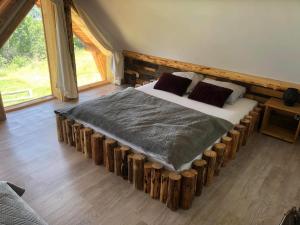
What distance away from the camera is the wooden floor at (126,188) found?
1.92 metres

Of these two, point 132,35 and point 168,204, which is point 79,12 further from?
point 168,204

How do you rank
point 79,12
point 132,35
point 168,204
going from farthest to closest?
point 132,35
point 79,12
point 168,204

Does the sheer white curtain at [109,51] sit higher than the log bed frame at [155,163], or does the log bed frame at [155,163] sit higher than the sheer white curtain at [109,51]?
the sheer white curtain at [109,51]

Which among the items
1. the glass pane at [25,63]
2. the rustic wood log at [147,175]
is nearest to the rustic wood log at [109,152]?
the rustic wood log at [147,175]

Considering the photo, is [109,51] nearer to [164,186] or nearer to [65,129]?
[65,129]

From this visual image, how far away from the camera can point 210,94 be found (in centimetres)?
311

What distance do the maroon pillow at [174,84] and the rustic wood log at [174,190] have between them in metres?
1.70

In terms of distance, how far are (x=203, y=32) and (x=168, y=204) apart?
218cm

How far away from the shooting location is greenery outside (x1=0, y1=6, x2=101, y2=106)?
149 inches

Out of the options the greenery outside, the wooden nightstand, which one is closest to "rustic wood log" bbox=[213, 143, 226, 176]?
the wooden nightstand

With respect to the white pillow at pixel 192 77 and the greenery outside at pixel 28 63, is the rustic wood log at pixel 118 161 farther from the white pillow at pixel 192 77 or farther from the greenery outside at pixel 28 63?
the greenery outside at pixel 28 63

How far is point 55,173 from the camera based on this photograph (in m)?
2.35

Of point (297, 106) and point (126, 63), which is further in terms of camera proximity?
point (126, 63)


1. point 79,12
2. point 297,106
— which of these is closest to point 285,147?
point 297,106
